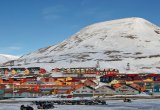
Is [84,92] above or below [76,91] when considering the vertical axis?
below

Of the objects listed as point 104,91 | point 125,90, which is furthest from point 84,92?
point 125,90

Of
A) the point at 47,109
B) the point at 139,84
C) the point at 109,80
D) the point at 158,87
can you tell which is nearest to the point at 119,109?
the point at 47,109

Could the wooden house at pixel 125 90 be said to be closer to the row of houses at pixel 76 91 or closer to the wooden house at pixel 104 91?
the row of houses at pixel 76 91

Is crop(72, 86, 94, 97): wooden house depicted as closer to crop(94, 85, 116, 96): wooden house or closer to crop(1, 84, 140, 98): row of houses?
crop(1, 84, 140, 98): row of houses

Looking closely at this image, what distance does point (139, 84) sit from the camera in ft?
513

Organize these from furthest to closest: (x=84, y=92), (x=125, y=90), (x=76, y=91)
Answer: (x=125, y=90), (x=76, y=91), (x=84, y=92)

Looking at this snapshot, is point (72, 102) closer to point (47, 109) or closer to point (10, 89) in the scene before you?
point (47, 109)

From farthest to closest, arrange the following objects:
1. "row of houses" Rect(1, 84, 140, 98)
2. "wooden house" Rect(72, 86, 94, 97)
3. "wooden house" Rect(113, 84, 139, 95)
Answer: "wooden house" Rect(113, 84, 139, 95)
"wooden house" Rect(72, 86, 94, 97)
"row of houses" Rect(1, 84, 140, 98)

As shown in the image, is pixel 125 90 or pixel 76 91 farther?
pixel 125 90

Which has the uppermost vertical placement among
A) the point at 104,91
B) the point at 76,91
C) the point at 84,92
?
the point at 76,91

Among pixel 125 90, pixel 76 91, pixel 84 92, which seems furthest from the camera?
pixel 125 90

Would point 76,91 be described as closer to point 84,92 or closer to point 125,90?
point 84,92

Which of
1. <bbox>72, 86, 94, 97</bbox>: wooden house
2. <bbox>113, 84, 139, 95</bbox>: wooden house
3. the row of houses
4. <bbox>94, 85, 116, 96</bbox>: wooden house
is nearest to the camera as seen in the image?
the row of houses

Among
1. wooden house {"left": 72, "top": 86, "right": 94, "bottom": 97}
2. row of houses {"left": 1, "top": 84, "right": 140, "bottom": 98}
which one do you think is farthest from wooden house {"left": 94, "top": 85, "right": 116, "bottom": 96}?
wooden house {"left": 72, "top": 86, "right": 94, "bottom": 97}
